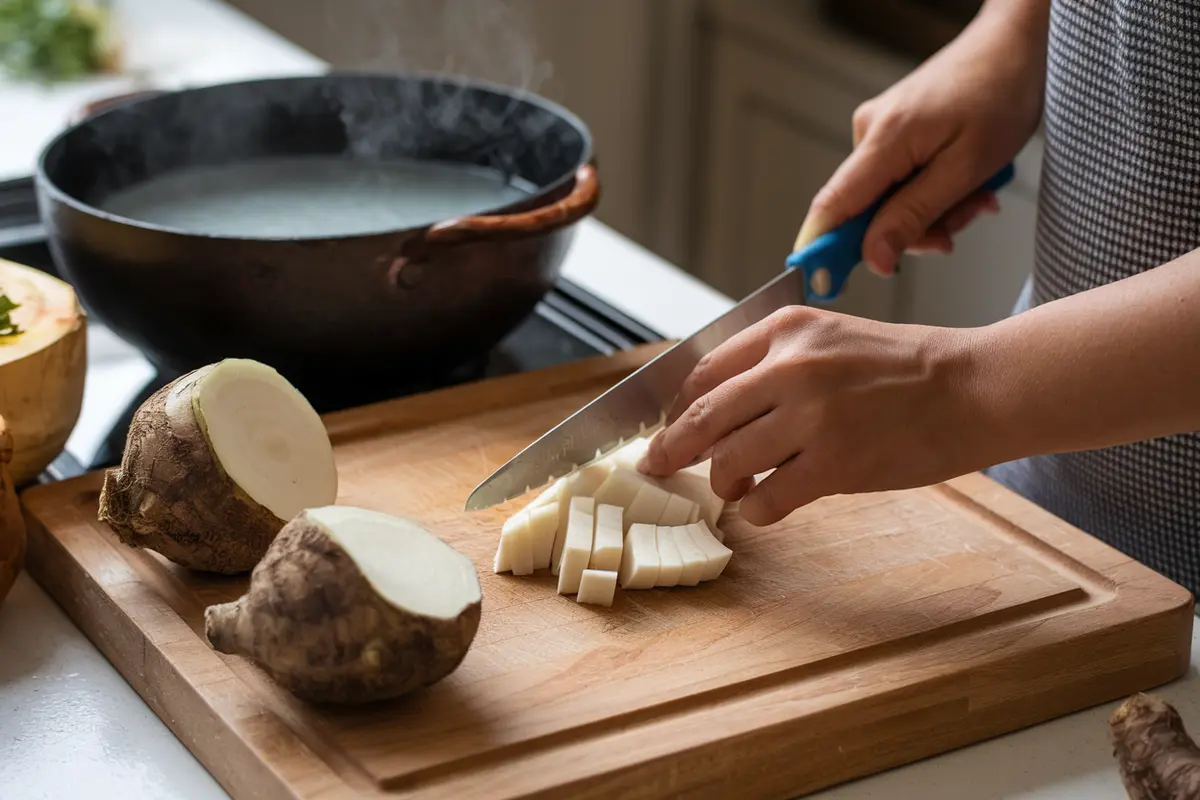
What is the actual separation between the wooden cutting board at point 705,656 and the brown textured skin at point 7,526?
0.13 ft

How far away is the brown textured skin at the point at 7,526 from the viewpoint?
4.06 feet

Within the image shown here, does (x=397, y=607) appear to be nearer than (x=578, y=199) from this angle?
Yes

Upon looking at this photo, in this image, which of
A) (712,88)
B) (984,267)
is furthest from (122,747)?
(712,88)

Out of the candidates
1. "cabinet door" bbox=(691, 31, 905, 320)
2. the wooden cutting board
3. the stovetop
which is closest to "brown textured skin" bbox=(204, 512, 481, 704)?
the wooden cutting board

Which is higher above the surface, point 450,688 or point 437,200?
point 437,200

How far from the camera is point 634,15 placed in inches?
149

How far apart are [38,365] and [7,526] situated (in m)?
0.16

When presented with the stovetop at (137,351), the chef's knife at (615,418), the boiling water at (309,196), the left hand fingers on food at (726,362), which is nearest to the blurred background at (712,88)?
the stovetop at (137,351)

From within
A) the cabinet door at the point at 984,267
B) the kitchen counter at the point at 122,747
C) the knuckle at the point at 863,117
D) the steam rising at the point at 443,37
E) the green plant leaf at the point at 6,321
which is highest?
the knuckle at the point at 863,117

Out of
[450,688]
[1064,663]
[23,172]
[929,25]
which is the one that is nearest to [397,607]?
[450,688]

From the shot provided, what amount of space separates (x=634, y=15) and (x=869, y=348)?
278cm

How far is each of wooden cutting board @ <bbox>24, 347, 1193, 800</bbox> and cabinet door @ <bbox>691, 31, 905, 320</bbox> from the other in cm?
214

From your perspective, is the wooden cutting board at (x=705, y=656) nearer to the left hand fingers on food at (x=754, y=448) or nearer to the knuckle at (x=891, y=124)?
the left hand fingers on food at (x=754, y=448)

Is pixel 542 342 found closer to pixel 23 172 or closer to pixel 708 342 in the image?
pixel 708 342
